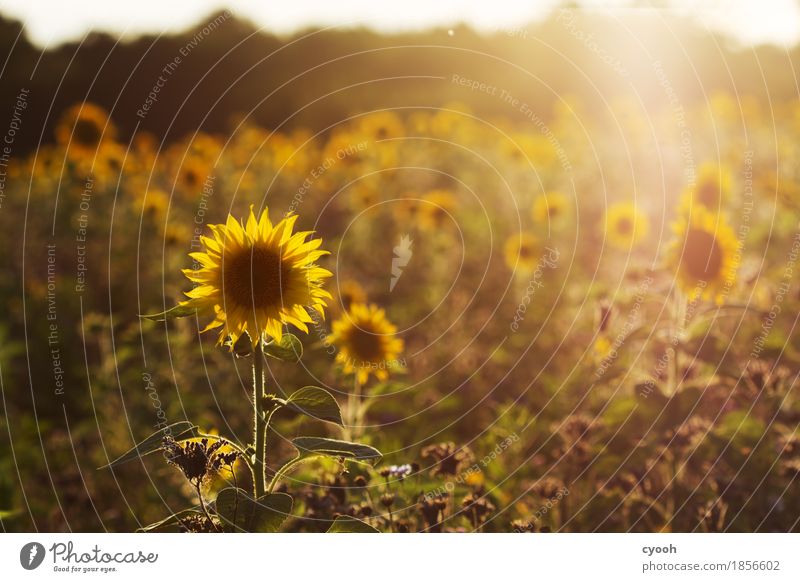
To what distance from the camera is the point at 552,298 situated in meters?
5.23

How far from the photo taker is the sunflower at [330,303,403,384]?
2.85 m

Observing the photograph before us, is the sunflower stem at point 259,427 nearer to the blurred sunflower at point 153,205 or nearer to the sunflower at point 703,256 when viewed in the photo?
the sunflower at point 703,256

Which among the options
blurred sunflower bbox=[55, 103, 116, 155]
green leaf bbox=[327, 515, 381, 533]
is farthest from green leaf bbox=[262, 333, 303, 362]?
blurred sunflower bbox=[55, 103, 116, 155]

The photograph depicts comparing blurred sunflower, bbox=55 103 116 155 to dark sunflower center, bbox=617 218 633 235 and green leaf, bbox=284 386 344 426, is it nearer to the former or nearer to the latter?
dark sunflower center, bbox=617 218 633 235

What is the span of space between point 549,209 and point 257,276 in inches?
189

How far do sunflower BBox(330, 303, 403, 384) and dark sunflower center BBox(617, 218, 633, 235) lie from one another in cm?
327

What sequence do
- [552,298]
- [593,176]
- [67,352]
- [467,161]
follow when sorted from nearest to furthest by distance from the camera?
1. [67,352]
2. [552,298]
3. [593,176]
4. [467,161]

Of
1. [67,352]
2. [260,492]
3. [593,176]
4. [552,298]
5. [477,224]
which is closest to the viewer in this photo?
[260,492]

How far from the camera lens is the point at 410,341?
482cm

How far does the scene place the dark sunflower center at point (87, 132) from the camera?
21.2ft

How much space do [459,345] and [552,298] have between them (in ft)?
3.16

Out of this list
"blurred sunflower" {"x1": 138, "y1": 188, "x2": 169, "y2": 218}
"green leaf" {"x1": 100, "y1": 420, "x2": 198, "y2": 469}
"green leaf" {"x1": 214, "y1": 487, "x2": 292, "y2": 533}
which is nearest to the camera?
"green leaf" {"x1": 100, "y1": 420, "x2": 198, "y2": 469}

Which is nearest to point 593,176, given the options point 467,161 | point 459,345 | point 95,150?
point 467,161

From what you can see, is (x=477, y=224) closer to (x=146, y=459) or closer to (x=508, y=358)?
(x=508, y=358)
